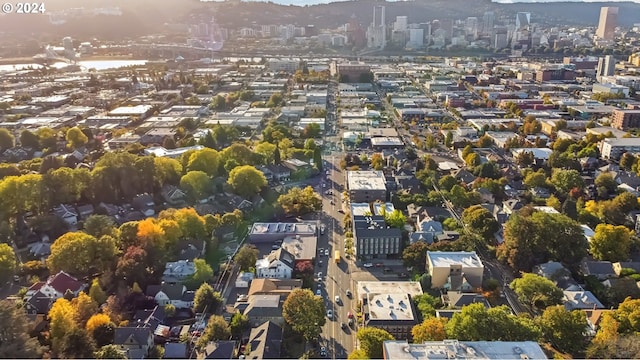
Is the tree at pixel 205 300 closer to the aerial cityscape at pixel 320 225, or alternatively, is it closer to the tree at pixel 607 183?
the aerial cityscape at pixel 320 225

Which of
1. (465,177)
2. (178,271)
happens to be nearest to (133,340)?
(178,271)

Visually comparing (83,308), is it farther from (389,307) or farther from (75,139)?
(75,139)

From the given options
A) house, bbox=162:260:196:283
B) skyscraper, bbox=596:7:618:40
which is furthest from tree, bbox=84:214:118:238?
skyscraper, bbox=596:7:618:40

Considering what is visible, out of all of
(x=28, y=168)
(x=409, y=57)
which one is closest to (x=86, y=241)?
(x=28, y=168)

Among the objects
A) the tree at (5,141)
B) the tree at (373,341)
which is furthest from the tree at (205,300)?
the tree at (5,141)

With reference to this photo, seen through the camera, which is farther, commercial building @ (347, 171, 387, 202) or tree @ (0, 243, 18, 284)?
commercial building @ (347, 171, 387, 202)

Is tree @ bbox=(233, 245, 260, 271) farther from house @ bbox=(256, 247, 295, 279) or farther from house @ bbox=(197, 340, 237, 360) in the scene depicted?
house @ bbox=(197, 340, 237, 360)

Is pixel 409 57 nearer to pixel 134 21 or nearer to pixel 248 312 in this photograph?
pixel 134 21
